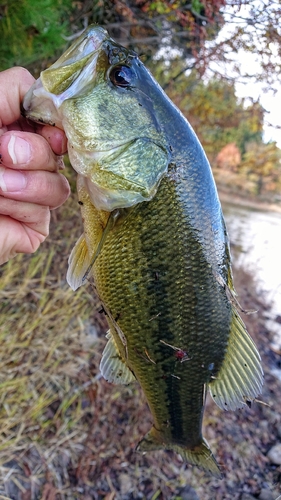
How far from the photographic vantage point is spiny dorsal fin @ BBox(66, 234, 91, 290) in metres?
1.48

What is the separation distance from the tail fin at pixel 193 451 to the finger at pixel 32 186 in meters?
1.23

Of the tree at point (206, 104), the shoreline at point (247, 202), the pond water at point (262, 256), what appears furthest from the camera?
the shoreline at point (247, 202)

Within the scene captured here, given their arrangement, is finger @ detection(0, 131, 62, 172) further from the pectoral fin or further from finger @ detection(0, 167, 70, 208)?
the pectoral fin

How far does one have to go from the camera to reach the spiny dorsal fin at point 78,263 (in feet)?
4.86

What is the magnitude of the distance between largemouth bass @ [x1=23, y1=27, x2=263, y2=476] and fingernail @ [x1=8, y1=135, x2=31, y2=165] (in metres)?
0.11

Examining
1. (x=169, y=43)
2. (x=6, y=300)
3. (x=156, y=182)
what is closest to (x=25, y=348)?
(x=6, y=300)

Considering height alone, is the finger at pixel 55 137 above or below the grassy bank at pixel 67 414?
above

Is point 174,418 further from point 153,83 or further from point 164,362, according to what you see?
point 153,83

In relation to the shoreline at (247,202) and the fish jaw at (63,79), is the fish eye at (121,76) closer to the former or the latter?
the fish jaw at (63,79)

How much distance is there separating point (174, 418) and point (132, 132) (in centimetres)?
126

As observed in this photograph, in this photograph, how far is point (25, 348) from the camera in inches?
123

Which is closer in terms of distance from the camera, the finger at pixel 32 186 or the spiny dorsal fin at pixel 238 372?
the finger at pixel 32 186

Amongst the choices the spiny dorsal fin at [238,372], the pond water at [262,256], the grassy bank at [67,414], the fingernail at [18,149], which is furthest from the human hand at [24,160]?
the pond water at [262,256]

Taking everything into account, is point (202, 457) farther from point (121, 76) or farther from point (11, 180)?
point (121, 76)
